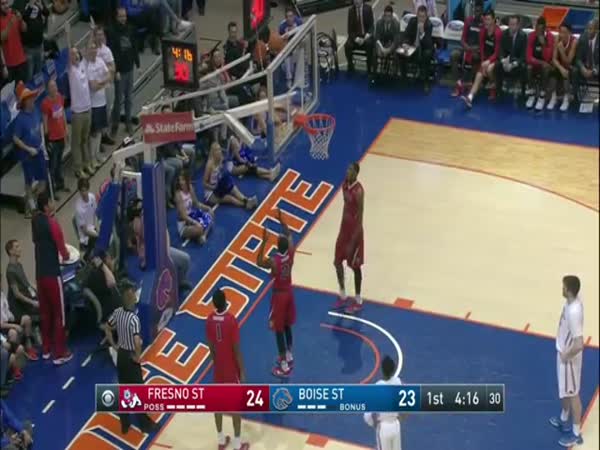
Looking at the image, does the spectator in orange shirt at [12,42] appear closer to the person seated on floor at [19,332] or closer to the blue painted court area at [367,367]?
the blue painted court area at [367,367]

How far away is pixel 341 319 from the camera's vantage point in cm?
1413

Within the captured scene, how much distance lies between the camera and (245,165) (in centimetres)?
1666

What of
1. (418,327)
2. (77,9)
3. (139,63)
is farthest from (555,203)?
(77,9)

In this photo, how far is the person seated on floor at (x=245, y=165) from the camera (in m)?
16.6

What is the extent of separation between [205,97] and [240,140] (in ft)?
2.20

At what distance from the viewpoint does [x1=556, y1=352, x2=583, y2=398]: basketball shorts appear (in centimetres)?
1192

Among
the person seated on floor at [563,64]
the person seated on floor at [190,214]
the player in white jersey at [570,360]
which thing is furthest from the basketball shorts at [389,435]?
the person seated on floor at [563,64]

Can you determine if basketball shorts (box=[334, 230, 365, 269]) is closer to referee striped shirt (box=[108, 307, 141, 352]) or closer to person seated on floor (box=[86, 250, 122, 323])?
person seated on floor (box=[86, 250, 122, 323])

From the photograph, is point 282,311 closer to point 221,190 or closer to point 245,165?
point 221,190

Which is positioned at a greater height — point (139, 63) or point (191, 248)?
point (139, 63)

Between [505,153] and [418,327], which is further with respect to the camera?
[505,153]

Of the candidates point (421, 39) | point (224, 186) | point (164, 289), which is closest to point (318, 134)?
point (224, 186)

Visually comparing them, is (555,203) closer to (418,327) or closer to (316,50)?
(418,327)

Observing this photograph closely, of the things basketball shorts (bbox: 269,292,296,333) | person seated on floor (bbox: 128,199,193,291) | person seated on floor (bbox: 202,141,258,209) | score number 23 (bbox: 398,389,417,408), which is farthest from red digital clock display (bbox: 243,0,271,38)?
score number 23 (bbox: 398,389,417,408)
